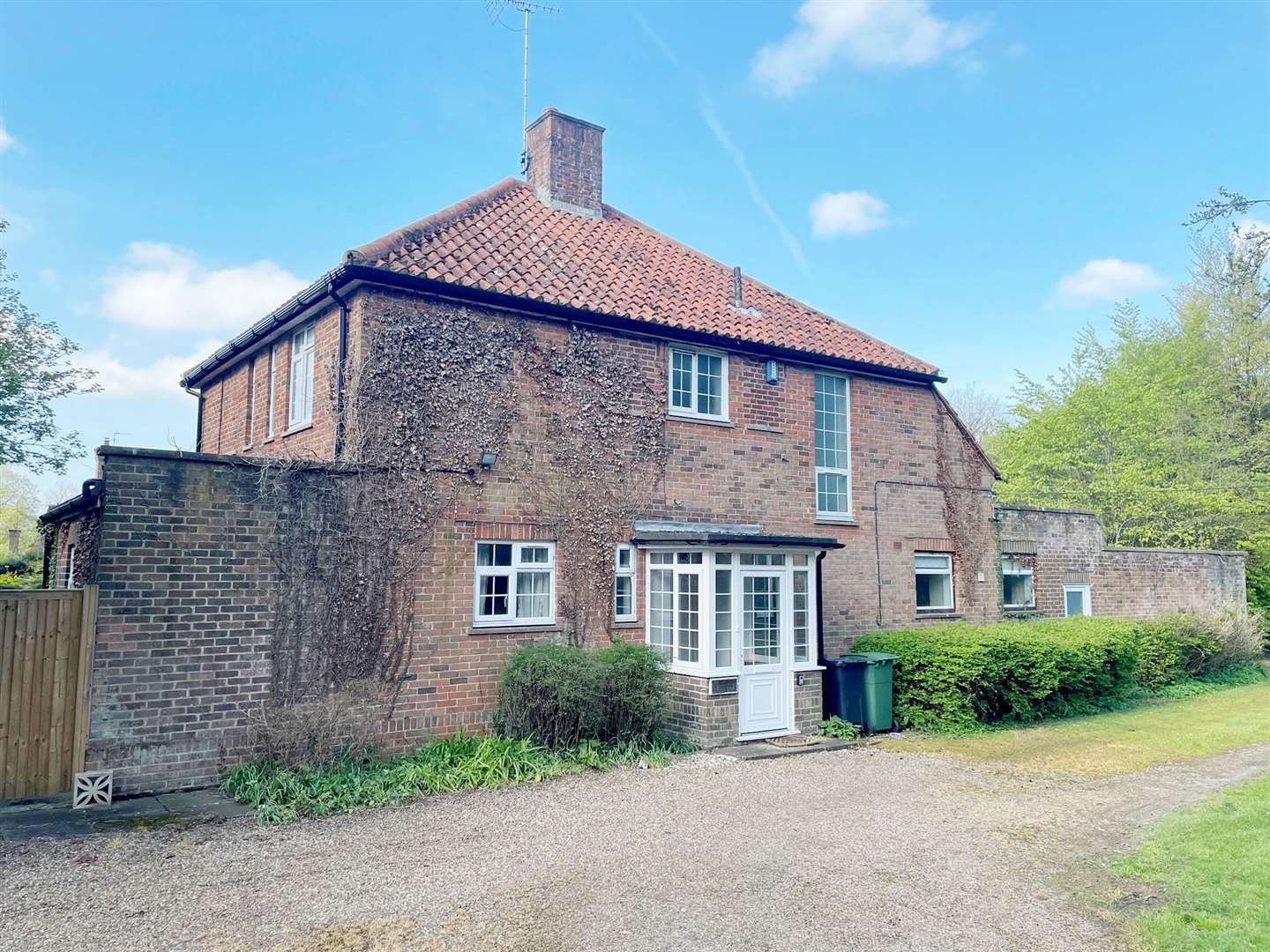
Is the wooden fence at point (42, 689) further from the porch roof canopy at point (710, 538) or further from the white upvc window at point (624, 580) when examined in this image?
the porch roof canopy at point (710, 538)

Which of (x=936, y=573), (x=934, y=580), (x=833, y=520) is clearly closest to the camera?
(x=833, y=520)

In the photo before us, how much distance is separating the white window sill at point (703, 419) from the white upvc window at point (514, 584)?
117 inches

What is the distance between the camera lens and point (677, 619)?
11656 millimetres

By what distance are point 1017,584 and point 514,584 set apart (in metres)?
11.9

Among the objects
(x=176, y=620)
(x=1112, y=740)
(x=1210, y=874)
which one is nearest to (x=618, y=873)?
(x=1210, y=874)

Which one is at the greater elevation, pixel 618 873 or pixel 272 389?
pixel 272 389

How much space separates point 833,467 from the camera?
1543cm

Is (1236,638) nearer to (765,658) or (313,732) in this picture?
(765,658)

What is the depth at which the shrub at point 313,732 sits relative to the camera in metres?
9.04

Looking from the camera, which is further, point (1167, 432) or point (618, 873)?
point (1167, 432)

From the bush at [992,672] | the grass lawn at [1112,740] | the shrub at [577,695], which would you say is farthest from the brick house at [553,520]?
the grass lawn at [1112,740]

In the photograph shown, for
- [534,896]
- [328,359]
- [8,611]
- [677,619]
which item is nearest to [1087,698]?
[677,619]

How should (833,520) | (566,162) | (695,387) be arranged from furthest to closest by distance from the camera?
(566,162) → (833,520) → (695,387)

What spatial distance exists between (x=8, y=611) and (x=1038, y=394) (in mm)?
27993
